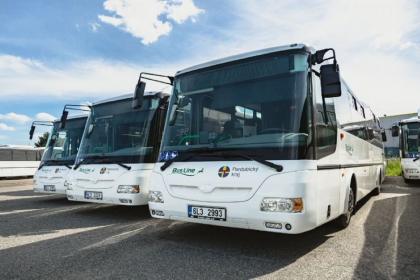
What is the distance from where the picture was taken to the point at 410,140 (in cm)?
1454

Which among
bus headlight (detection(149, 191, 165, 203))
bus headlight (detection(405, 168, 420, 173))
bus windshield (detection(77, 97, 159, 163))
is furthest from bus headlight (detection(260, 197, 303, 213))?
bus headlight (detection(405, 168, 420, 173))

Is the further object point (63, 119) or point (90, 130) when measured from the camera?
point (63, 119)

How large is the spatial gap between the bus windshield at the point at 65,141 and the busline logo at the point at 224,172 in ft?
21.4

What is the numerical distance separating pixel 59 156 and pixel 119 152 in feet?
11.8

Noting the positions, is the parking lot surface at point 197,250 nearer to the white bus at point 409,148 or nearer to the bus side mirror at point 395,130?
the white bus at point 409,148

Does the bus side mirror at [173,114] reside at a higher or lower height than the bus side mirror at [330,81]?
lower

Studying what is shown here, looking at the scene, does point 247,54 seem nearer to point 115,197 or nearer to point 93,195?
point 115,197

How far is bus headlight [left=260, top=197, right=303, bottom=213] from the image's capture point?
4.00 meters

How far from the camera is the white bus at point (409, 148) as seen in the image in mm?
13766

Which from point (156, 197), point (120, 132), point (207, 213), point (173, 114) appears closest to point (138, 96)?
point (173, 114)

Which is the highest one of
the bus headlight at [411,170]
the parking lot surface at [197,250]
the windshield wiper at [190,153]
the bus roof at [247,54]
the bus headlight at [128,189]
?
the bus roof at [247,54]

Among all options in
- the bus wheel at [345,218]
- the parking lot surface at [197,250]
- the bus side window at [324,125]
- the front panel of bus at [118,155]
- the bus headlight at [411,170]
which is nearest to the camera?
the parking lot surface at [197,250]

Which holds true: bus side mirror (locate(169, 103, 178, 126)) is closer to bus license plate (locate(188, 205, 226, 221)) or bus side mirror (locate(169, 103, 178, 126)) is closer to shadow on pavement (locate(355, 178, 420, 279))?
bus license plate (locate(188, 205, 226, 221))

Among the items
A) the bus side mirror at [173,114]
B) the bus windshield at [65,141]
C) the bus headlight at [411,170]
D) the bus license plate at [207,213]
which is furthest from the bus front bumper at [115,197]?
the bus headlight at [411,170]
